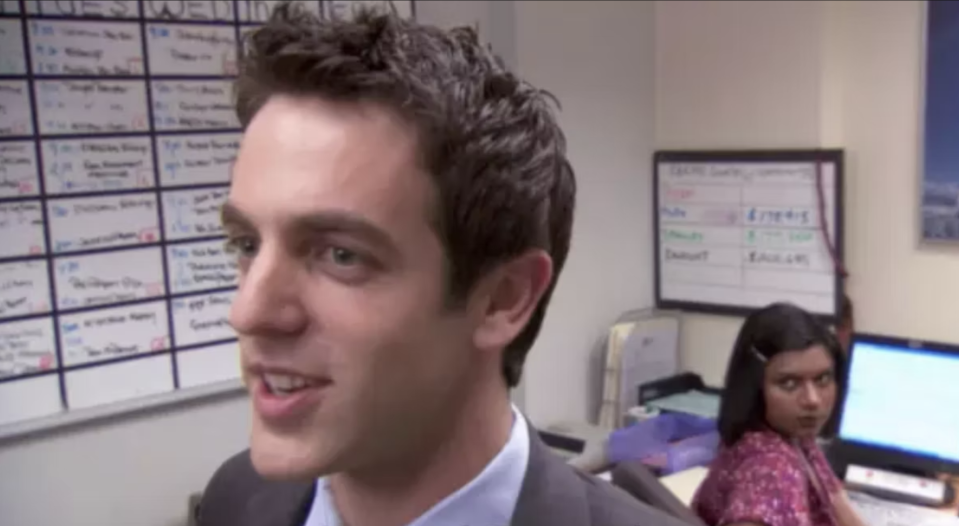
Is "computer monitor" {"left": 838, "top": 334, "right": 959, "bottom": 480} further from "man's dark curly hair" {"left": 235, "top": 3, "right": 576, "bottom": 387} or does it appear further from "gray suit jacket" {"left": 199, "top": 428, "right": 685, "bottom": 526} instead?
"man's dark curly hair" {"left": 235, "top": 3, "right": 576, "bottom": 387}

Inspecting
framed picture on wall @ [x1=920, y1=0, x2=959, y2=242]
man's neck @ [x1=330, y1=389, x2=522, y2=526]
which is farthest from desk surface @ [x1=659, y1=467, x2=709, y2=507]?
man's neck @ [x1=330, y1=389, x2=522, y2=526]

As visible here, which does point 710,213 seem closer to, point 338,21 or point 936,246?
point 936,246

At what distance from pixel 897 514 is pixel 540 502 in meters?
1.65

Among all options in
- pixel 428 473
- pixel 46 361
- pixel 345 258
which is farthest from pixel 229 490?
pixel 46 361

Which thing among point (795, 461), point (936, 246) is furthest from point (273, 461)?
point (936, 246)

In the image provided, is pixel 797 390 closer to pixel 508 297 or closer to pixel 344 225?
pixel 508 297

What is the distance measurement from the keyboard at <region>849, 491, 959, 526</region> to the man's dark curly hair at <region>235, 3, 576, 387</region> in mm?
1587

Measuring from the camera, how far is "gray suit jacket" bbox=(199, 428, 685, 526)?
0.82 meters

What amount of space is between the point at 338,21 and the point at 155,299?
1413 millimetres

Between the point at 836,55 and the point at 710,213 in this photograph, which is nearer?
the point at 836,55

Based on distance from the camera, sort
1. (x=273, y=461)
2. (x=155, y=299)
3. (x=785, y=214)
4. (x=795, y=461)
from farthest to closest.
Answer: (x=785, y=214) < (x=155, y=299) < (x=795, y=461) < (x=273, y=461)

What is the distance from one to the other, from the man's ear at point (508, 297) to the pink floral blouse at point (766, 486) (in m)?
1.15

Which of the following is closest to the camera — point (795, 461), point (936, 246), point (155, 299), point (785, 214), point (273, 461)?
point (273, 461)

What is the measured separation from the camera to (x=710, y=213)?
9.44 ft
